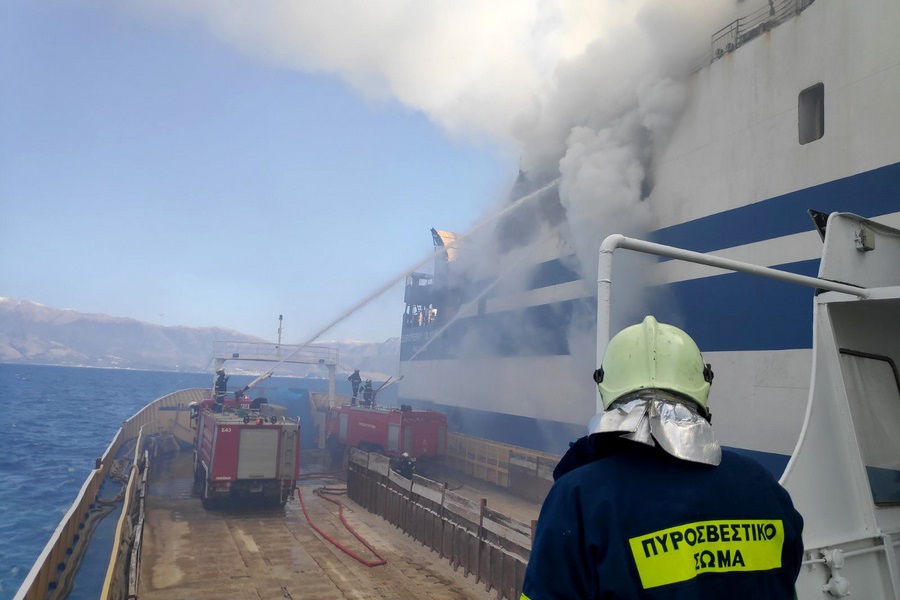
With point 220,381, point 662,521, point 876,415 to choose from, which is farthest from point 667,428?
point 220,381

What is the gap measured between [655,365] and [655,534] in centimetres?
50

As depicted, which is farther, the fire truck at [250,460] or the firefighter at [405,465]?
the firefighter at [405,465]

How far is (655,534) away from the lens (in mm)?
1455

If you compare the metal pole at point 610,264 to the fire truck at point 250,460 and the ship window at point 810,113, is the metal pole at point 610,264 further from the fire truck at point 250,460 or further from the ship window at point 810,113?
the fire truck at point 250,460

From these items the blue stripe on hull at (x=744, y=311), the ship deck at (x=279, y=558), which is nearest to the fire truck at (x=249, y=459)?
the ship deck at (x=279, y=558)

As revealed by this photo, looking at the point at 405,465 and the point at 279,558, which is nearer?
the point at 279,558

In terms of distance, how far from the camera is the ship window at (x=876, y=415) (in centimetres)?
430

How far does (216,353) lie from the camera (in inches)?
894

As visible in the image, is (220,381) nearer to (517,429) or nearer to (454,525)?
(517,429)

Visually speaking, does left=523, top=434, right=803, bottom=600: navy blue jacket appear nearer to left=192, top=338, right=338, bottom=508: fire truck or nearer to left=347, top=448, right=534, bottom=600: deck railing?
left=347, top=448, right=534, bottom=600: deck railing

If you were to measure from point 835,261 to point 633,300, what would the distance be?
11030 millimetres

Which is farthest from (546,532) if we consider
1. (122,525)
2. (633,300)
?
(633,300)

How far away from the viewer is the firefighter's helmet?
1.74 metres

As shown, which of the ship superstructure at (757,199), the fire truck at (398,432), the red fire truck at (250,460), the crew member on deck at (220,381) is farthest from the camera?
the crew member on deck at (220,381)
